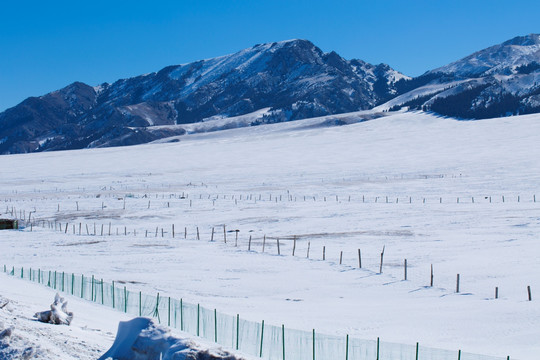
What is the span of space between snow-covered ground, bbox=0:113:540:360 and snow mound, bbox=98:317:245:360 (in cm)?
996

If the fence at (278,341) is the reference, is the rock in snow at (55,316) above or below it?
above

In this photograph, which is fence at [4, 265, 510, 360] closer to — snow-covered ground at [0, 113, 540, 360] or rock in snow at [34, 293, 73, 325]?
snow-covered ground at [0, 113, 540, 360]

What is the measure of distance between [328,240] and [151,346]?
34510 millimetres

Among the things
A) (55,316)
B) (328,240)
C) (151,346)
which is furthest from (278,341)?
(328,240)

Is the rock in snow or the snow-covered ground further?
the snow-covered ground

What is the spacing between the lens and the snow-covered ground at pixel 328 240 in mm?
26984

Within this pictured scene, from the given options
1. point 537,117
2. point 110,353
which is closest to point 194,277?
point 110,353

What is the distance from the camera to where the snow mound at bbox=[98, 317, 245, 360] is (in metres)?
14.5

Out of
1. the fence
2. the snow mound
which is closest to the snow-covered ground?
the fence

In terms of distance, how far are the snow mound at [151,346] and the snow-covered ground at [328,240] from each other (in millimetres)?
9960

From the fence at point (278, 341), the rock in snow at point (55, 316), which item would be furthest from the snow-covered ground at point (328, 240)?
the rock in snow at point (55, 316)

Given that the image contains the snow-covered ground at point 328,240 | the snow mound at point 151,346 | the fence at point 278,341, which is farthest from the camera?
the snow-covered ground at point 328,240

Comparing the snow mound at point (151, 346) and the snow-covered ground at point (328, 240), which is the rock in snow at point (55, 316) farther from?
the snow-covered ground at point (328, 240)

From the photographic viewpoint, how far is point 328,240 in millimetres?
49156
